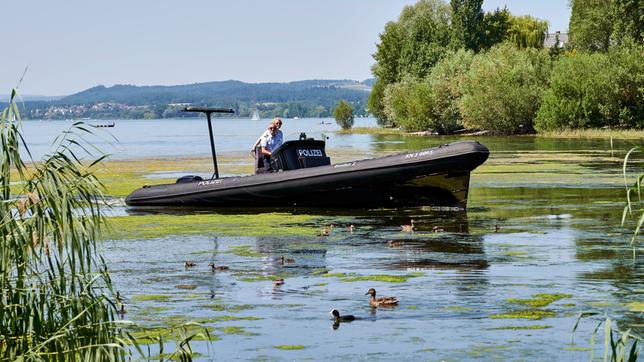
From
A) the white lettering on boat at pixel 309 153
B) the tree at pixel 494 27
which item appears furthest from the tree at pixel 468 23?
the white lettering on boat at pixel 309 153

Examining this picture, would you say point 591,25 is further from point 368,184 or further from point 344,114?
point 368,184

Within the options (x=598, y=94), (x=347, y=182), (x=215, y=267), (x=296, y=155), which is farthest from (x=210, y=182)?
(x=598, y=94)

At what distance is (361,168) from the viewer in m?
20.4

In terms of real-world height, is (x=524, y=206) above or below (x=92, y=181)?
below

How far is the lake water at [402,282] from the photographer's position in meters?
9.59

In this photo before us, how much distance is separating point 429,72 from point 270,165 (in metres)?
68.7

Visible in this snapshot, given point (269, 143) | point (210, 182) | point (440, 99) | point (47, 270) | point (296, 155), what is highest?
point (47, 270)

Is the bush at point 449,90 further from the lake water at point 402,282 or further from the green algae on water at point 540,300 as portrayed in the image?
the green algae on water at point 540,300

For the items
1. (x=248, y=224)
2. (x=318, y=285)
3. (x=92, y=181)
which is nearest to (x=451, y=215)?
(x=248, y=224)

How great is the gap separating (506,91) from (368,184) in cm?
4855

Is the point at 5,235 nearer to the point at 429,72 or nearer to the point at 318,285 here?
the point at 318,285

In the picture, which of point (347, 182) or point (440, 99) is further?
point (440, 99)

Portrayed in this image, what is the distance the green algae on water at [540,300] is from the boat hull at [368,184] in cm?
829

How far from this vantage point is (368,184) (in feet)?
67.7
